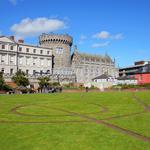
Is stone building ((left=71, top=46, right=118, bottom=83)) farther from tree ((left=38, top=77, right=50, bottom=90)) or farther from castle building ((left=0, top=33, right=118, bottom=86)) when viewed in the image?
tree ((left=38, top=77, right=50, bottom=90))

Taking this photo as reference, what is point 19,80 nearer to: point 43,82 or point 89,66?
point 43,82

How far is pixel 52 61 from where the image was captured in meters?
113

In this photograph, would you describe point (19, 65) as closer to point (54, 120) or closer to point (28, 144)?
point (54, 120)

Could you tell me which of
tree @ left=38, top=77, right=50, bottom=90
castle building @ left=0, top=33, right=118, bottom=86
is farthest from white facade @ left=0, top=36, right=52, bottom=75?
tree @ left=38, top=77, right=50, bottom=90

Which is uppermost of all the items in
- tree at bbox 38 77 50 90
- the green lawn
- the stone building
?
the stone building

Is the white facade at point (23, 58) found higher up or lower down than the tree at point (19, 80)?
higher up

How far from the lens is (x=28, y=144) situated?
1590 centimetres

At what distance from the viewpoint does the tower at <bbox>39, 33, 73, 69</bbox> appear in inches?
4481

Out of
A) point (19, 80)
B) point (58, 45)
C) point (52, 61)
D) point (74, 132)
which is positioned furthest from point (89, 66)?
point (74, 132)

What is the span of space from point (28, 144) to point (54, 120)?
288 inches

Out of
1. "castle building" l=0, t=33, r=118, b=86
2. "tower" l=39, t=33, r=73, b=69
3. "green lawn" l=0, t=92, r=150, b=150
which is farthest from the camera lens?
"tower" l=39, t=33, r=73, b=69

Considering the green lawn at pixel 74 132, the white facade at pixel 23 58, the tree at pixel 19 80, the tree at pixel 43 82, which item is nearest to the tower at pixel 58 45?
the white facade at pixel 23 58

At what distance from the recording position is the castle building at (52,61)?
95.4m

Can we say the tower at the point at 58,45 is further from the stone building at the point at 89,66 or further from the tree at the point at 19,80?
the tree at the point at 19,80
